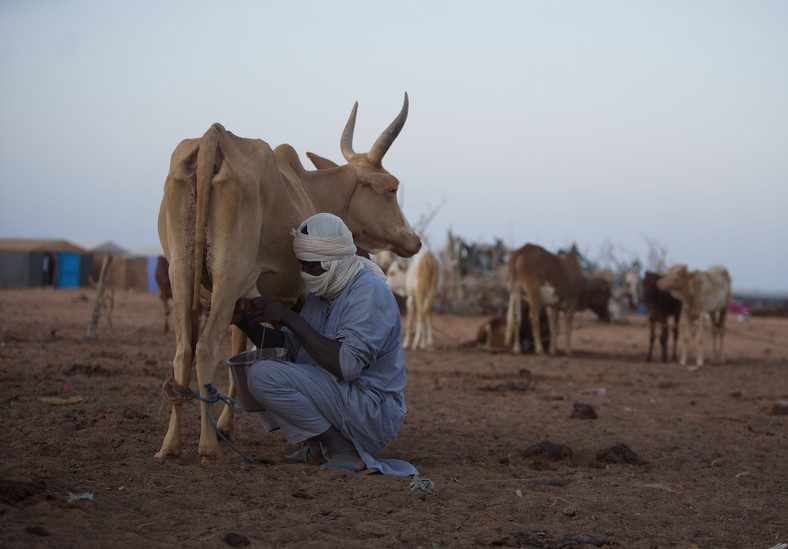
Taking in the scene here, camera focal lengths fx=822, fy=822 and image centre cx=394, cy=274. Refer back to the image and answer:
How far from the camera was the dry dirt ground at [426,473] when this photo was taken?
3.59m

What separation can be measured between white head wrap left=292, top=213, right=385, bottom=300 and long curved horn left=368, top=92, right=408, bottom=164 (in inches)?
70.6

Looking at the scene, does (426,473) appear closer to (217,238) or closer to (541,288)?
(217,238)

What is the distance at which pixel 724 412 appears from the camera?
28.9ft

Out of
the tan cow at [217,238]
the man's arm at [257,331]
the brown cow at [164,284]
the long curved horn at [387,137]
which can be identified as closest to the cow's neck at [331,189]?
the long curved horn at [387,137]

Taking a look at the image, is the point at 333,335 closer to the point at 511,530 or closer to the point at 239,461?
the point at 239,461

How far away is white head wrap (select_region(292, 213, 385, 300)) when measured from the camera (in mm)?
4746

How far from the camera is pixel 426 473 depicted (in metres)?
4.96

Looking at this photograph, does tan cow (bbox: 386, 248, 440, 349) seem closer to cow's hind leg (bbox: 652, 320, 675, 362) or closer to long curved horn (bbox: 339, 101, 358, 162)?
cow's hind leg (bbox: 652, 320, 675, 362)

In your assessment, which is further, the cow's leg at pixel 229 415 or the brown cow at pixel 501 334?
the brown cow at pixel 501 334

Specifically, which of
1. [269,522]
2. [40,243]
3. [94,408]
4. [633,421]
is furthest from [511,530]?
[40,243]

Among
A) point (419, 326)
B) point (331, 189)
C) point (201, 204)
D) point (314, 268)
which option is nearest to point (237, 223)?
point (201, 204)

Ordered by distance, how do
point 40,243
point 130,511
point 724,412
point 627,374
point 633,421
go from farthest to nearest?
point 40,243 → point 627,374 → point 724,412 → point 633,421 → point 130,511

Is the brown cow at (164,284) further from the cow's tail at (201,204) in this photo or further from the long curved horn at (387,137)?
the cow's tail at (201,204)

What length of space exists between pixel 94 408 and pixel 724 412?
6.36m
